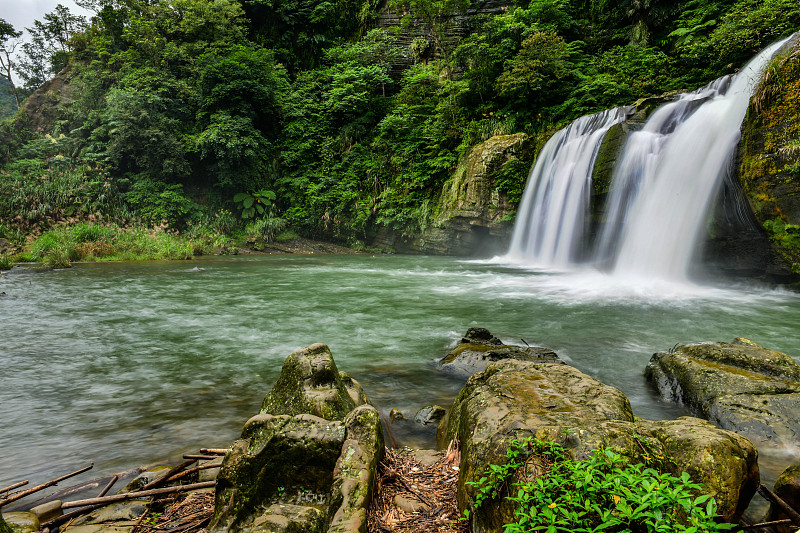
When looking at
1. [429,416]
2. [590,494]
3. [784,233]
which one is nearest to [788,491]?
[590,494]

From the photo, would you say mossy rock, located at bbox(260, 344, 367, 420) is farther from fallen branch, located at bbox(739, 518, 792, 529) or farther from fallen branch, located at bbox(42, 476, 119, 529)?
fallen branch, located at bbox(739, 518, 792, 529)

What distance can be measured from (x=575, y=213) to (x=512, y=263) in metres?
3.61

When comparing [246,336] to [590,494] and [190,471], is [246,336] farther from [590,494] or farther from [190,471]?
[590,494]

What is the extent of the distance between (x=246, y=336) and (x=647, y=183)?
11.6 m

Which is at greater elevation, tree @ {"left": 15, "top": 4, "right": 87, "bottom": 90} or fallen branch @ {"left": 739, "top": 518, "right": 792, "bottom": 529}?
tree @ {"left": 15, "top": 4, "right": 87, "bottom": 90}

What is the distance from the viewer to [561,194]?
1473 cm

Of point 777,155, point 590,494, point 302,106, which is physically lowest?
point 590,494

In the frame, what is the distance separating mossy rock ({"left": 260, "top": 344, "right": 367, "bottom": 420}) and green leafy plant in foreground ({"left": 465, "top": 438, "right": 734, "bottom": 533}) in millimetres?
1340

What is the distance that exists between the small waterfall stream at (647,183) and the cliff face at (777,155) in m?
0.75

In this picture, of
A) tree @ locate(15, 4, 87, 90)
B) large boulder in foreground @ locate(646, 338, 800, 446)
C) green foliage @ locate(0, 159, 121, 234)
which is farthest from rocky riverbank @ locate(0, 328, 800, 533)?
tree @ locate(15, 4, 87, 90)

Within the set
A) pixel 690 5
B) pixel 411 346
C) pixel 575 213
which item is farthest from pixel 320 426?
pixel 690 5

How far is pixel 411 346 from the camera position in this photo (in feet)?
21.4

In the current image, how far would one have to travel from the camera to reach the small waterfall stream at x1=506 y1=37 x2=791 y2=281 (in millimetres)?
10547

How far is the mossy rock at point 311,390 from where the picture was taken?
300cm
